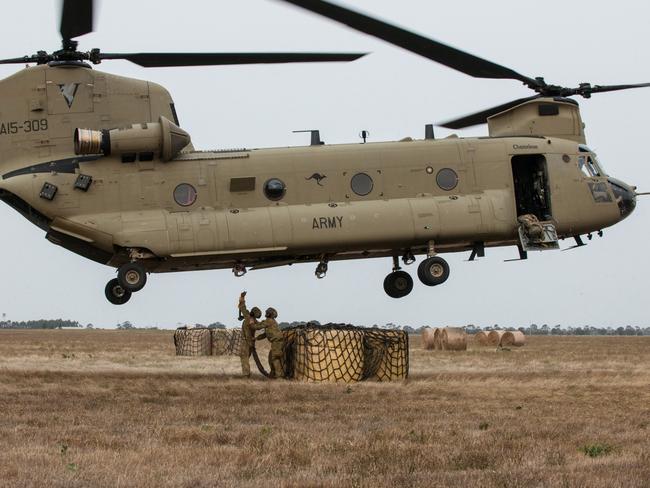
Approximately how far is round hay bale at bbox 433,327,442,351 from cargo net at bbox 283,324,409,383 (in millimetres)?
19786

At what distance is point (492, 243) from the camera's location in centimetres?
2181

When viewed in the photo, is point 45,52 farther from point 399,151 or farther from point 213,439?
point 213,439

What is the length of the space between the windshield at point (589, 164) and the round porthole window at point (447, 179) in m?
2.73

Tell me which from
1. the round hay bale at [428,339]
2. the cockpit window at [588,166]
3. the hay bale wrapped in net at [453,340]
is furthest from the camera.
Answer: the round hay bale at [428,339]

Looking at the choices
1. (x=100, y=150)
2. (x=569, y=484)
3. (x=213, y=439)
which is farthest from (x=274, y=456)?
(x=100, y=150)

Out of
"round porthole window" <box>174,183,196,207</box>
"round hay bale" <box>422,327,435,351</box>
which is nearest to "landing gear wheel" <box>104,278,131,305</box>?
"round porthole window" <box>174,183,196,207</box>

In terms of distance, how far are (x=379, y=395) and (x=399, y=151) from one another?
5.32 meters

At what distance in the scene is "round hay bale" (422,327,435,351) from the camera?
139 feet

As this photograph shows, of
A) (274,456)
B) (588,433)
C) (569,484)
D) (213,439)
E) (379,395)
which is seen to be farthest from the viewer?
(379,395)

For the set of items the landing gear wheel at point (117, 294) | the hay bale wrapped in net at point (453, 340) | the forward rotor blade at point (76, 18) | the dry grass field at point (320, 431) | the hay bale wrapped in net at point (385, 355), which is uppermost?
the forward rotor blade at point (76, 18)

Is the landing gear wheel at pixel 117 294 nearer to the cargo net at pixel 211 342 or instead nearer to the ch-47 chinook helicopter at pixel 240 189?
the ch-47 chinook helicopter at pixel 240 189

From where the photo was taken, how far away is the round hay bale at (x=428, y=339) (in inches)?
1666

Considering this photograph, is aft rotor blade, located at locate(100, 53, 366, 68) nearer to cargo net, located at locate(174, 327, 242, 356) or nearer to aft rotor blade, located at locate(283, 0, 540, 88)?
aft rotor blade, located at locate(283, 0, 540, 88)

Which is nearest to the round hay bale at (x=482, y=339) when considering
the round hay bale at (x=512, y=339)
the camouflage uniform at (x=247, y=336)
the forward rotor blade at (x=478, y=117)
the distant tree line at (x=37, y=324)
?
the round hay bale at (x=512, y=339)
